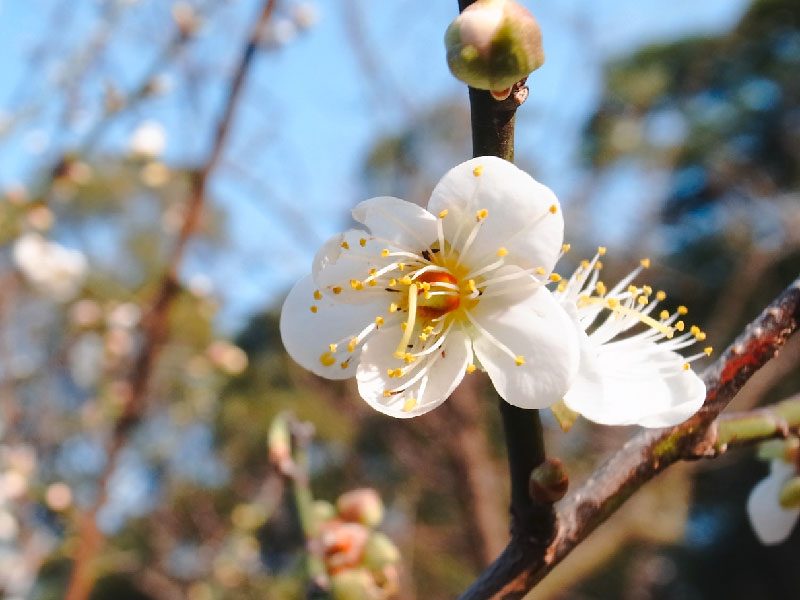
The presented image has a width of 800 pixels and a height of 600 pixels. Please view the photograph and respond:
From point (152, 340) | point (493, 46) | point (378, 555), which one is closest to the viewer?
point (493, 46)

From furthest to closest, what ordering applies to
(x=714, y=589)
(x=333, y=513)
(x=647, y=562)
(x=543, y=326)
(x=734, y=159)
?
(x=734, y=159), (x=714, y=589), (x=647, y=562), (x=333, y=513), (x=543, y=326)

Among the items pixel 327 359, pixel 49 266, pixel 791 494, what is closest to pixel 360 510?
pixel 327 359

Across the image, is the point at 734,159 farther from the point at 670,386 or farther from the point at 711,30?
the point at 670,386

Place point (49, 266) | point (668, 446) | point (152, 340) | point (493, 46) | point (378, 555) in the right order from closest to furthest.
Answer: point (493, 46), point (668, 446), point (378, 555), point (152, 340), point (49, 266)

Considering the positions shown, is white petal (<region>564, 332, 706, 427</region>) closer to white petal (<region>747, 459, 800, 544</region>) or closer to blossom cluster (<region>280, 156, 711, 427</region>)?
blossom cluster (<region>280, 156, 711, 427</region>)

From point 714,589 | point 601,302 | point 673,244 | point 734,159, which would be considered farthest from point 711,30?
point 601,302

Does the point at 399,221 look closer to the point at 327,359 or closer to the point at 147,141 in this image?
the point at 327,359

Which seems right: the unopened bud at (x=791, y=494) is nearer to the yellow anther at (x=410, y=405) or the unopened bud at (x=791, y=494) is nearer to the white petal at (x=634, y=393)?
the white petal at (x=634, y=393)
